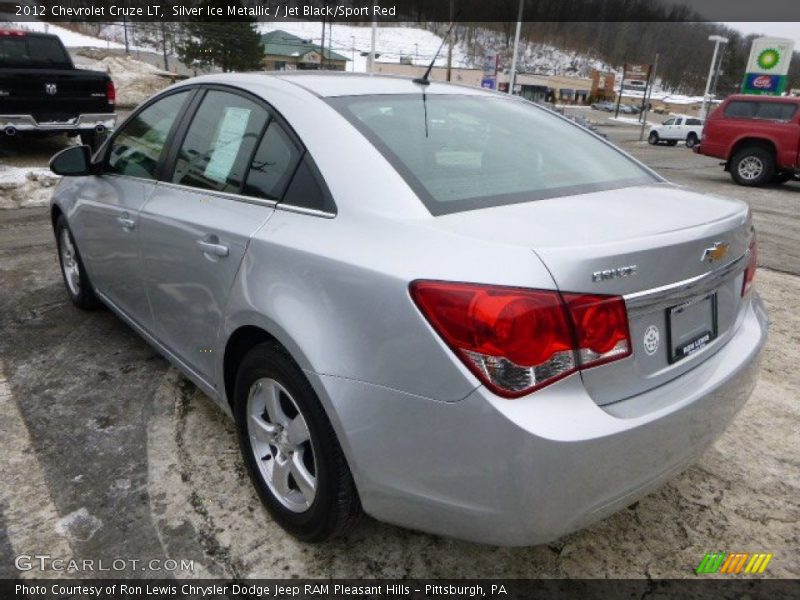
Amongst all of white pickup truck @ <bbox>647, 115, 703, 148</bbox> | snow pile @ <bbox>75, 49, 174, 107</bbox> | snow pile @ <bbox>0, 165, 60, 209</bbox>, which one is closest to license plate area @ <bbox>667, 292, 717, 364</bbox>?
snow pile @ <bbox>0, 165, 60, 209</bbox>

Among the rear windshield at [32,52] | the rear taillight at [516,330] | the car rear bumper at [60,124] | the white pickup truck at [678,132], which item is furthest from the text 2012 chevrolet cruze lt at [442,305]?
the white pickup truck at [678,132]

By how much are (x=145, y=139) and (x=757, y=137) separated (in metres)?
13.0

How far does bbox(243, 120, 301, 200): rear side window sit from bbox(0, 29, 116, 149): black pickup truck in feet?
28.9

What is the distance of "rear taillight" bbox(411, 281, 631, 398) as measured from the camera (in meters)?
1.52

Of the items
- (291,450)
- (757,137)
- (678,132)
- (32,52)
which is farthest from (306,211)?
(678,132)

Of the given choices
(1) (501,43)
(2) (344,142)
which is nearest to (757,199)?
(2) (344,142)

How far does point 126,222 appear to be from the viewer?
2992 mm

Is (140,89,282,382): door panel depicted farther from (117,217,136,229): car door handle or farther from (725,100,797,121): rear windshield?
(725,100,797,121): rear windshield

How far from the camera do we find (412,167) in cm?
201

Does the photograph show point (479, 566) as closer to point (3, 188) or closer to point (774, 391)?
point (774, 391)

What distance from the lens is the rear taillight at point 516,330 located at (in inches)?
59.9

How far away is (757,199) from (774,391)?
8.98 meters

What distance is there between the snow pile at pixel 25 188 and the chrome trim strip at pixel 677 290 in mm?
8009

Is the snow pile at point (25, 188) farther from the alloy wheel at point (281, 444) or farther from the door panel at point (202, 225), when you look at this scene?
the alloy wheel at point (281, 444)
